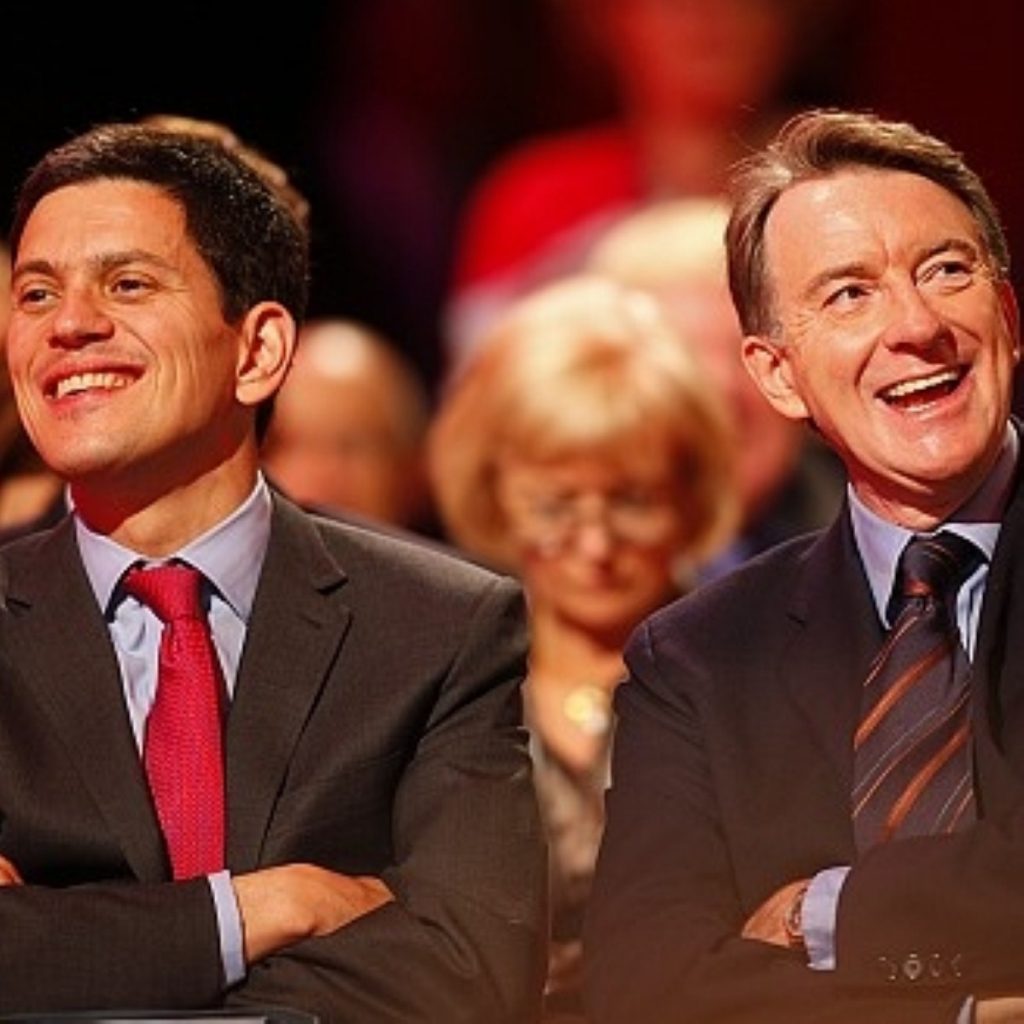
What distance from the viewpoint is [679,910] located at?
12.0ft

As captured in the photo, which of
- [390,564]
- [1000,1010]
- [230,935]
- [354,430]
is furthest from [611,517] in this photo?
[1000,1010]

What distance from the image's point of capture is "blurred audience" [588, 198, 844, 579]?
658 centimetres

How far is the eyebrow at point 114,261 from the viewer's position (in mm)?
3848

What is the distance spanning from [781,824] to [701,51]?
173 inches

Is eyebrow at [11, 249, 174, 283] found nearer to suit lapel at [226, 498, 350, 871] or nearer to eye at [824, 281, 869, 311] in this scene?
suit lapel at [226, 498, 350, 871]

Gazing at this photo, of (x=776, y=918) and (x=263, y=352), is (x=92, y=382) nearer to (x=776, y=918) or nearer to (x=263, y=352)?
(x=263, y=352)

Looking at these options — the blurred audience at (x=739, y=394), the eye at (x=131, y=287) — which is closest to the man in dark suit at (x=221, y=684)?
the eye at (x=131, y=287)

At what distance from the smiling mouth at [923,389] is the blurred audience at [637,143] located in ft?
12.8

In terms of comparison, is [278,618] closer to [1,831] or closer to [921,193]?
[1,831]

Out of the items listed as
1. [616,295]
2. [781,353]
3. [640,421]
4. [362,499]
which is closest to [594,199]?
[362,499]

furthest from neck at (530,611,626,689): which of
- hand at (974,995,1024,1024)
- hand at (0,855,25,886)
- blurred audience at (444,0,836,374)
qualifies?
blurred audience at (444,0,836,374)

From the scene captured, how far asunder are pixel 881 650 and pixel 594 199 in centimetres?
410

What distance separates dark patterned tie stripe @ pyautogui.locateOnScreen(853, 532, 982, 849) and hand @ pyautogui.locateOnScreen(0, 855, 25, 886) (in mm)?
1064

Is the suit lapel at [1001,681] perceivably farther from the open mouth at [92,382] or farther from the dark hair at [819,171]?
the open mouth at [92,382]
